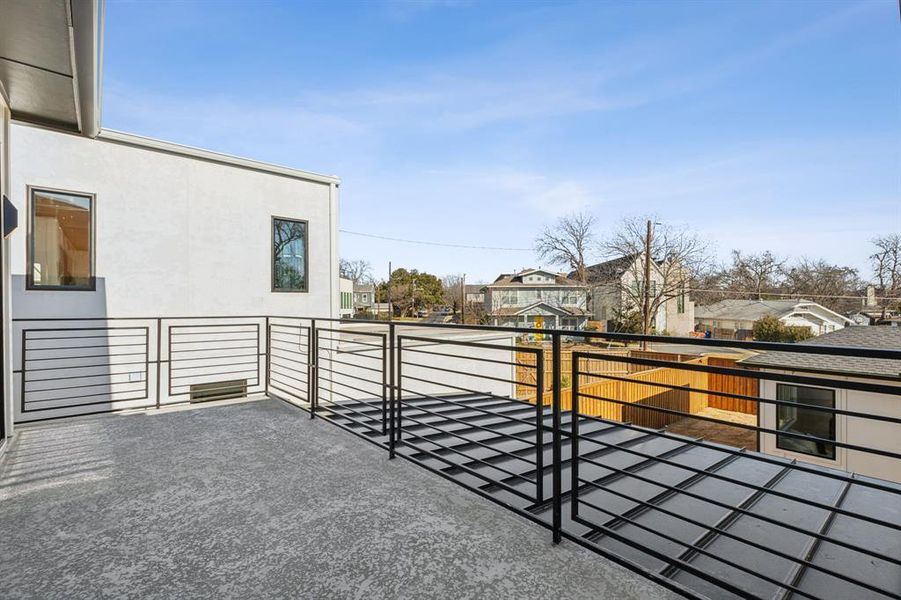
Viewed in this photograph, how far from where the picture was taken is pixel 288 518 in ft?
7.11

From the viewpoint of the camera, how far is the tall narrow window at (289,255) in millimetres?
6746

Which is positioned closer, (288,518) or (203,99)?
(288,518)

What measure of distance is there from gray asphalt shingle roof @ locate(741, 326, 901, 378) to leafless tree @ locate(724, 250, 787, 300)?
66.9 feet

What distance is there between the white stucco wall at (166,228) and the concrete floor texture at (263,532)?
2.56 metres

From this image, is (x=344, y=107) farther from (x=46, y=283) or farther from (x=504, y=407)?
(x=504, y=407)

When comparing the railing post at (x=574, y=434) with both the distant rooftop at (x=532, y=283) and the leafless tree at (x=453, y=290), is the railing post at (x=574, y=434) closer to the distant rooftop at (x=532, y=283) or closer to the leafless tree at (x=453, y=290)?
the distant rooftop at (x=532, y=283)

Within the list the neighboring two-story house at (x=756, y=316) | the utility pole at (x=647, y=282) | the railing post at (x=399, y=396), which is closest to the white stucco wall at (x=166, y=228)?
the railing post at (x=399, y=396)

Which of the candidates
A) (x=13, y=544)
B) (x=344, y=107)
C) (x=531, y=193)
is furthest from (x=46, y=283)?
(x=531, y=193)

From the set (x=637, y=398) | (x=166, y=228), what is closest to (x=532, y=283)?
(x=637, y=398)

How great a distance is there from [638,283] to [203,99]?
2022 cm

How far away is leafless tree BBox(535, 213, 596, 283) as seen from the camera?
27906 millimetres

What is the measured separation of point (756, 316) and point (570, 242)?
38.3 feet

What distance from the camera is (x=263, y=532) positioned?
2033 millimetres

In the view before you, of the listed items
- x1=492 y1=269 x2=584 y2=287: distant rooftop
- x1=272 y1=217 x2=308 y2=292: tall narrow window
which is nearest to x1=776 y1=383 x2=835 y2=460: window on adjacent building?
x1=272 y1=217 x2=308 y2=292: tall narrow window
